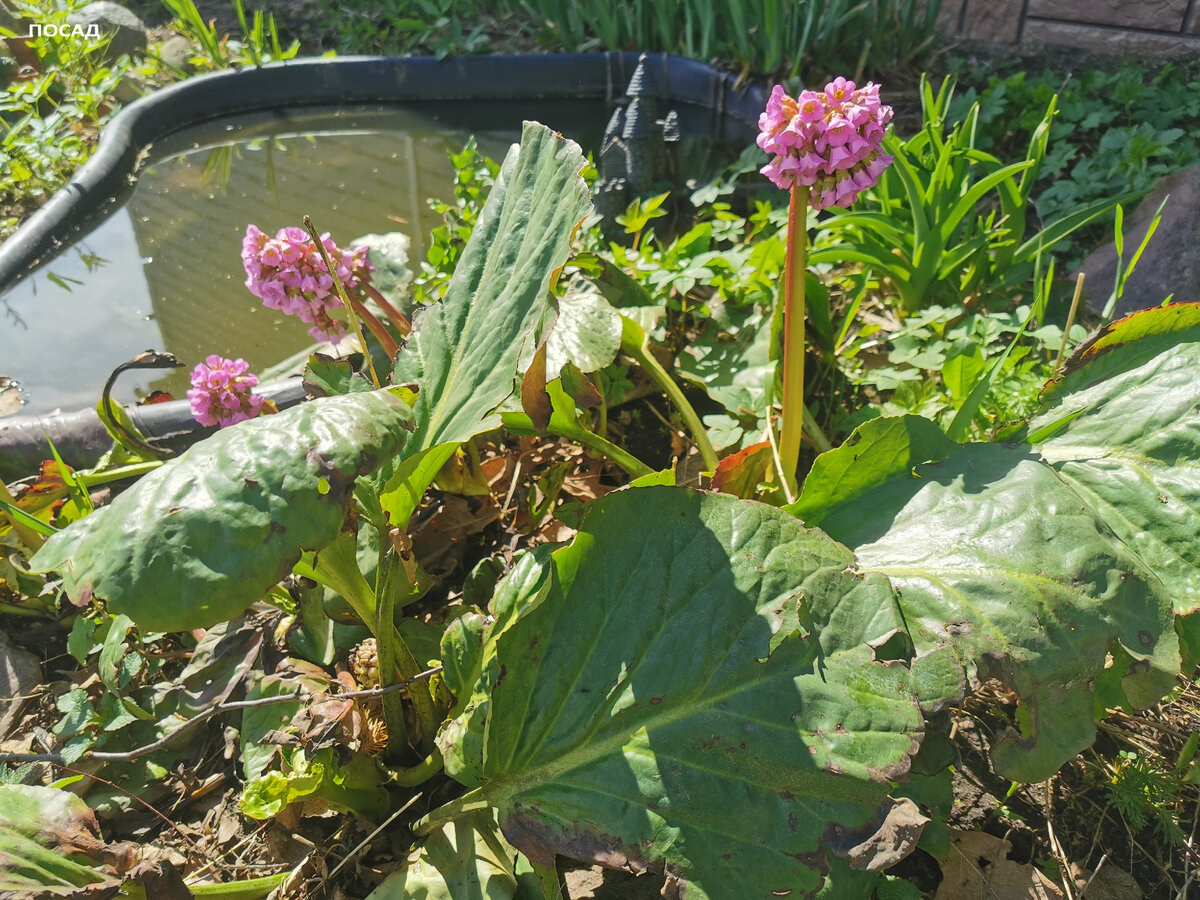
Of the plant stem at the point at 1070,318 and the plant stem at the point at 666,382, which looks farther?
the plant stem at the point at 666,382

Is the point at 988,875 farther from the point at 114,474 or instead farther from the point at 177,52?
the point at 177,52

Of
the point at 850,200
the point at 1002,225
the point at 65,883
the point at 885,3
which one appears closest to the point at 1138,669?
the point at 850,200

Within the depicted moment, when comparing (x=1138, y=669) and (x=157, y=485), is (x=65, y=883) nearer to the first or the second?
(x=157, y=485)

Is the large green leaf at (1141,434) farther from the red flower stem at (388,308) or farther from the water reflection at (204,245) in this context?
the water reflection at (204,245)

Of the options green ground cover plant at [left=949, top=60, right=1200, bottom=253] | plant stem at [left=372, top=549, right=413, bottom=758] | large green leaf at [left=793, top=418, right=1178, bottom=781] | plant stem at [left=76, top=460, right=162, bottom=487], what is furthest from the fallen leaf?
green ground cover plant at [left=949, top=60, right=1200, bottom=253]

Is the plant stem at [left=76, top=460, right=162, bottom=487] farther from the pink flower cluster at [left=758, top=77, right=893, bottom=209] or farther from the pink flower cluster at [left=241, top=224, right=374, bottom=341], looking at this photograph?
the pink flower cluster at [left=758, top=77, right=893, bottom=209]

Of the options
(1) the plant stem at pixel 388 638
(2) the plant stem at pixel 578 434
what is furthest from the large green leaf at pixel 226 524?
(2) the plant stem at pixel 578 434

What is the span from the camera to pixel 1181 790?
1.31 m

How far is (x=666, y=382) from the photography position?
175 cm

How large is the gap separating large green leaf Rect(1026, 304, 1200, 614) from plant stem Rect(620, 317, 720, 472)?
0.59 m

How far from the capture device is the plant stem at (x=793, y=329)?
1.33 meters

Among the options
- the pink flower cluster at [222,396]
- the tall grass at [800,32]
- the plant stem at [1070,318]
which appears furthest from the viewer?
the tall grass at [800,32]

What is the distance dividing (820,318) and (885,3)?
7.58 ft

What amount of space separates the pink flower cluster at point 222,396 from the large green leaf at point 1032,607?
1.16 metres
